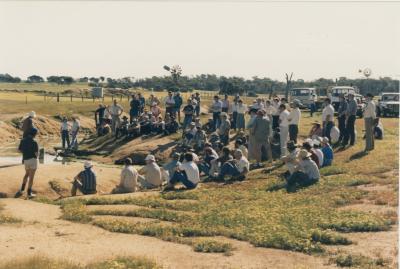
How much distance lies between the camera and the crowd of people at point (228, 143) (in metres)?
16.7

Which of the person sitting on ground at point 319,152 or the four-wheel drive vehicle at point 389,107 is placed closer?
the person sitting on ground at point 319,152

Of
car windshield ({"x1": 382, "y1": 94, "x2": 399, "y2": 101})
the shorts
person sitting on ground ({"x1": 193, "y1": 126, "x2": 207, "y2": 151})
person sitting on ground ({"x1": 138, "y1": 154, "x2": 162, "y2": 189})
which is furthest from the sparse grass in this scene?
car windshield ({"x1": 382, "y1": 94, "x2": 399, "y2": 101})

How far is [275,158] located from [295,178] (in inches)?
240

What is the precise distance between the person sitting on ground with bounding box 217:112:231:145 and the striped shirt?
8.69 metres

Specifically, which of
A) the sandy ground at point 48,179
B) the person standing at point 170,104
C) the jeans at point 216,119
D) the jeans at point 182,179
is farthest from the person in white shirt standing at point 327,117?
the person standing at point 170,104

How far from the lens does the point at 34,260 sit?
30.7ft

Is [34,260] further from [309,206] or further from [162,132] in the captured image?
[162,132]

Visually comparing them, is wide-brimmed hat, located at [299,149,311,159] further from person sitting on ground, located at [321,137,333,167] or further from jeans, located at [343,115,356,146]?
jeans, located at [343,115,356,146]

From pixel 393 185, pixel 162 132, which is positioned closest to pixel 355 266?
pixel 393 185

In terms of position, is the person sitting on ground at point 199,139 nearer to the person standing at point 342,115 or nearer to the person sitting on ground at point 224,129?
the person sitting on ground at point 224,129

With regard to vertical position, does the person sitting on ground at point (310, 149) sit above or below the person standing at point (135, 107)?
below

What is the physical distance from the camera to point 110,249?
411 inches

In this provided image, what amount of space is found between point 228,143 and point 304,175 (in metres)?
8.97

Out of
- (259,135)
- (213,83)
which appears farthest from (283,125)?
(213,83)
